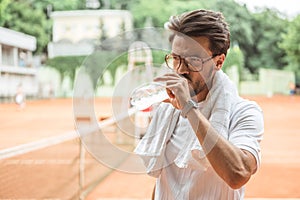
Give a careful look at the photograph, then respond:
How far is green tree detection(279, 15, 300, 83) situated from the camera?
5.12m

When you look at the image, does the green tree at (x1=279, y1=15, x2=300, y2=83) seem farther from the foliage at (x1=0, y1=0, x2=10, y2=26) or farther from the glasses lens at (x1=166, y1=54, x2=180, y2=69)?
the glasses lens at (x1=166, y1=54, x2=180, y2=69)

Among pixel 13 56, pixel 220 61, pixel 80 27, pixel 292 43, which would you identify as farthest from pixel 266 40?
pixel 220 61

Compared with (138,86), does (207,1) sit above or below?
below

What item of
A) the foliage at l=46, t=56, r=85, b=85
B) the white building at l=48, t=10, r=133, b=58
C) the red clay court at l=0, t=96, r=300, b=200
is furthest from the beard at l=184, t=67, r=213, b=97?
the foliage at l=46, t=56, r=85, b=85

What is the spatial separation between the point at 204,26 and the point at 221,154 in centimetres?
15

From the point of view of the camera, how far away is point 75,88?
1.79 ft

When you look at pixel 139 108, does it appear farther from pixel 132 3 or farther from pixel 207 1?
pixel 132 3

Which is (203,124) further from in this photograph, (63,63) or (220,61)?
(63,63)

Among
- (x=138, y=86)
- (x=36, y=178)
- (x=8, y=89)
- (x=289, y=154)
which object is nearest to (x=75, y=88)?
(x=138, y=86)

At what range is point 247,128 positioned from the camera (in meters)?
0.54

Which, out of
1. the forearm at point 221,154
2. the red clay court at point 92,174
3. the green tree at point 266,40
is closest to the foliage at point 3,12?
the red clay court at point 92,174

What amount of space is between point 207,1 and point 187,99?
13.6 ft

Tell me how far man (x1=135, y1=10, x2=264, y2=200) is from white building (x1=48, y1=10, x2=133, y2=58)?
13.2 ft

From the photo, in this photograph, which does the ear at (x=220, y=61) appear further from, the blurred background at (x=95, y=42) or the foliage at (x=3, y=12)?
the foliage at (x=3, y=12)
